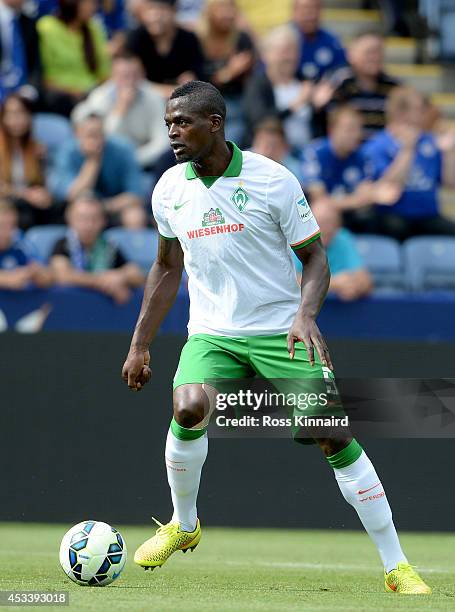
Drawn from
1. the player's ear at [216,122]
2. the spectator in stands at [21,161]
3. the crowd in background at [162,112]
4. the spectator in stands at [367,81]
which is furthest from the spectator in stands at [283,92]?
the player's ear at [216,122]

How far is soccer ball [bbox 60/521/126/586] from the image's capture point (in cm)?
575

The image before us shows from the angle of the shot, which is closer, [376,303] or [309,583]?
[309,583]

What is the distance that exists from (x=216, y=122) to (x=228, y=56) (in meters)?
7.36

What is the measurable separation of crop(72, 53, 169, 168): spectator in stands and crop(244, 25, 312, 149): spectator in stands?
955 millimetres

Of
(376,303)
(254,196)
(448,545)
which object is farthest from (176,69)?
(254,196)

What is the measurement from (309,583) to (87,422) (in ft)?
10.8

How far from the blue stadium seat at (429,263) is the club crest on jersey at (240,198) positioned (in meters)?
5.43

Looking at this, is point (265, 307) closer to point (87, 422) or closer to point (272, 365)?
point (272, 365)

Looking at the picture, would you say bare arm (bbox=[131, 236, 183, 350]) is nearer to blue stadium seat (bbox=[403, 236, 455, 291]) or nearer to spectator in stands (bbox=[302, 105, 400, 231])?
blue stadium seat (bbox=[403, 236, 455, 291])

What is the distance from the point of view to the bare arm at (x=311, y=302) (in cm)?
559

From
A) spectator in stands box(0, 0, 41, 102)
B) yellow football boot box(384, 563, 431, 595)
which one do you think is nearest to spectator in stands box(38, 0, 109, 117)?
spectator in stands box(0, 0, 41, 102)

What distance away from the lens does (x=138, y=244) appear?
11047 mm

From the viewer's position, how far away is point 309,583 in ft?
20.2

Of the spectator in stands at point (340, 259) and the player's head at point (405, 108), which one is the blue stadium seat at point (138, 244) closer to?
the spectator in stands at point (340, 259)
